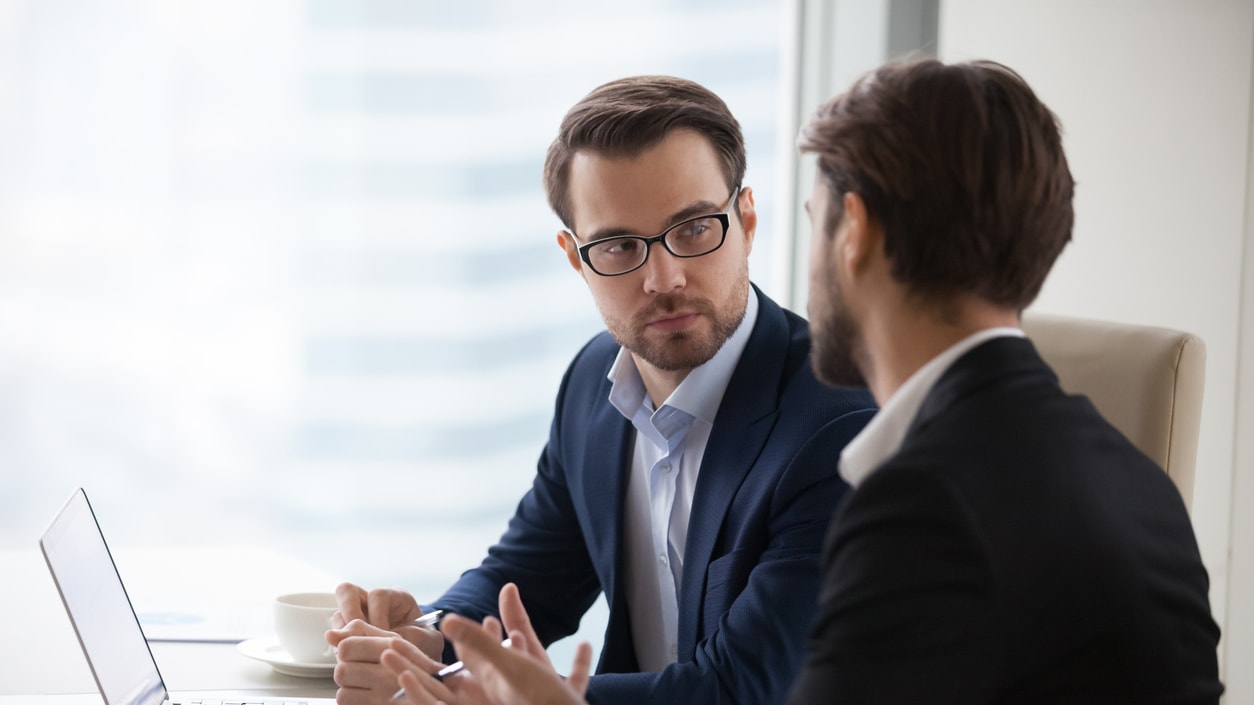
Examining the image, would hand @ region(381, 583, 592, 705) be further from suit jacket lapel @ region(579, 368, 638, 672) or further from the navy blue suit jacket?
suit jacket lapel @ region(579, 368, 638, 672)

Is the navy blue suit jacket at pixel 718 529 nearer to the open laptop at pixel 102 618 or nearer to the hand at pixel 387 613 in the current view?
the hand at pixel 387 613

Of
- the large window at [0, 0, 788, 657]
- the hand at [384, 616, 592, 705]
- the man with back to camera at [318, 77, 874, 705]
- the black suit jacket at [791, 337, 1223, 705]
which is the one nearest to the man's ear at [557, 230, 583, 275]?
the man with back to camera at [318, 77, 874, 705]

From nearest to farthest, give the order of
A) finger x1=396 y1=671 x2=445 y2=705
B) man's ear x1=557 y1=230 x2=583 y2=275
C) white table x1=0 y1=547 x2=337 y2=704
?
finger x1=396 y1=671 x2=445 y2=705 → white table x1=0 y1=547 x2=337 y2=704 → man's ear x1=557 y1=230 x2=583 y2=275

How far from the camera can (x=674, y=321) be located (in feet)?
5.43

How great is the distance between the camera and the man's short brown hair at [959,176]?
3.27 feet

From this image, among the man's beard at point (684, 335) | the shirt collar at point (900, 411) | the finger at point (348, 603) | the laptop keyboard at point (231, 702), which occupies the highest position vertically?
the man's beard at point (684, 335)

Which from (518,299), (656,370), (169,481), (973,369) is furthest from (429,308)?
(973,369)

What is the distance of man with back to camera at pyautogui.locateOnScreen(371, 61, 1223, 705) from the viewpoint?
0.83 meters

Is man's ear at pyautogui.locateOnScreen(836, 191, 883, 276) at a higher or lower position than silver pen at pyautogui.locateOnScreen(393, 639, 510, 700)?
higher

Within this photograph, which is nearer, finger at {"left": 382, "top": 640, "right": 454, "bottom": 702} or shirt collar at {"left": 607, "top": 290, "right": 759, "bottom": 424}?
finger at {"left": 382, "top": 640, "right": 454, "bottom": 702}

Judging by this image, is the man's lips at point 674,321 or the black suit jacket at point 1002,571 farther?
the man's lips at point 674,321

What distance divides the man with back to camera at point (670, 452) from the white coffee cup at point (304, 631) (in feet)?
0.10

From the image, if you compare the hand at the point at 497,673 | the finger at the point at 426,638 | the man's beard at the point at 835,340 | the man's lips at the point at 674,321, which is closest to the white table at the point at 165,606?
the finger at the point at 426,638

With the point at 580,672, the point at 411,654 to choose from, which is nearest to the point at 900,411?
the point at 580,672
